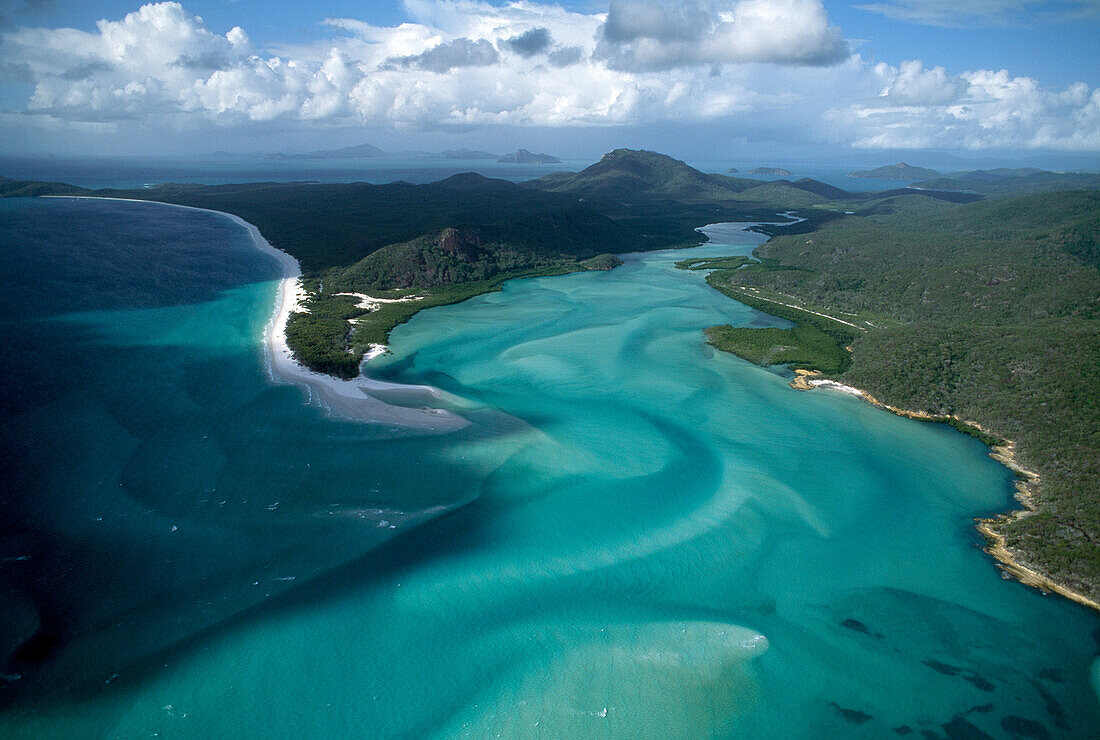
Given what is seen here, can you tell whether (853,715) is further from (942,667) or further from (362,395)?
(362,395)

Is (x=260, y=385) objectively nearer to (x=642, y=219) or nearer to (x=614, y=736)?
(x=614, y=736)

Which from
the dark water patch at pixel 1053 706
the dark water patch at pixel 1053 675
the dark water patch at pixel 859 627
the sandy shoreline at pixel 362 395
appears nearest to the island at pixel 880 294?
the sandy shoreline at pixel 362 395

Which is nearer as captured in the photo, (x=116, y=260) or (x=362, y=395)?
(x=362, y=395)

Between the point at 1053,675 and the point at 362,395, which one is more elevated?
the point at 362,395

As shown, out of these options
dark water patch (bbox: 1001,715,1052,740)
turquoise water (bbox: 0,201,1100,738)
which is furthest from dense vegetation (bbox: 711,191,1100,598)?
dark water patch (bbox: 1001,715,1052,740)

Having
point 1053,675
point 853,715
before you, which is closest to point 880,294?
point 1053,675

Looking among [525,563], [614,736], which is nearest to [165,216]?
[525,563]

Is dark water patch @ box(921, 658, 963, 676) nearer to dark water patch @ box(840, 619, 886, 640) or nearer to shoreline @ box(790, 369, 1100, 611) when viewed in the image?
dark water patch @ box(840, 619, 886, 640)
